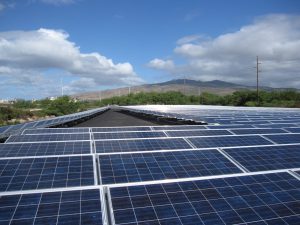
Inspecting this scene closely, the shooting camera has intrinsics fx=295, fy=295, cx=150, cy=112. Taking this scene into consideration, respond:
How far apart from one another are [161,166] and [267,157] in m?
3.81

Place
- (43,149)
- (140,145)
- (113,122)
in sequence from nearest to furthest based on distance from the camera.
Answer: (43,149)
(140,145)
(113,122)

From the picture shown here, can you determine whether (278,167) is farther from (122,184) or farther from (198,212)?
(122,184)

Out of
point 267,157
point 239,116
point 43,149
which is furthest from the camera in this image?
point 239,116

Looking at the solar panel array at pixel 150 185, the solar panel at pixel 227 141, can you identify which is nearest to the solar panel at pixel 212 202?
the solar panel array at pixel 150 185

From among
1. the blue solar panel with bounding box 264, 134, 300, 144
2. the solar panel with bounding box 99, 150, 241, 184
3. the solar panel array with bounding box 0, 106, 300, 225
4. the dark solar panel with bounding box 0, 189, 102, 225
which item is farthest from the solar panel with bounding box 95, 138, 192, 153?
the dark solar panel with bounding box 0, 189, 102, 225

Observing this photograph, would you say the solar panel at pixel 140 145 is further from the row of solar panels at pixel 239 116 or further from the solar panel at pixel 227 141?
the row of solar panels at pixel 239 116

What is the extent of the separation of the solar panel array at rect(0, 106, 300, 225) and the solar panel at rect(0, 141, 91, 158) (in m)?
0.04

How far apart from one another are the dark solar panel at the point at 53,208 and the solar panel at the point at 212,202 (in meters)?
0.44

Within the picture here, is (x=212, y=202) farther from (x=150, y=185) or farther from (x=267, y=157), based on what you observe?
(x=267, y=157)

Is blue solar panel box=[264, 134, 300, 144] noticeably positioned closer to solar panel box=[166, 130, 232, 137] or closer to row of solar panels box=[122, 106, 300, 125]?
solar panel box=[166, 130, 232, 137]

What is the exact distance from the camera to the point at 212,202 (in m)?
6.36

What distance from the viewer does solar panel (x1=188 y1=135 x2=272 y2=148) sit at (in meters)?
11.8

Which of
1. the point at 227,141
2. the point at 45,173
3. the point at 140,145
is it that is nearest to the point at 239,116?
the point at 227,141

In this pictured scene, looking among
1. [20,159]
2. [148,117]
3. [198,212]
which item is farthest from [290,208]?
[148,117]
